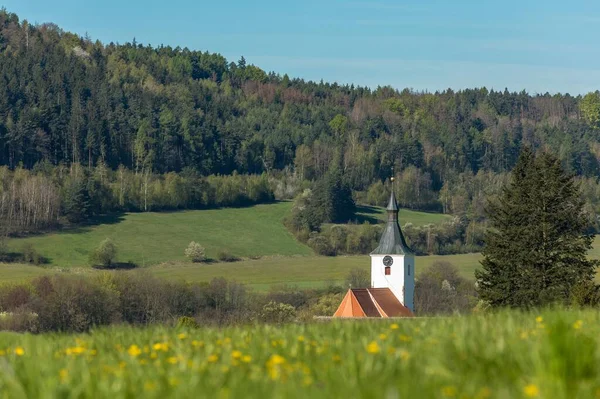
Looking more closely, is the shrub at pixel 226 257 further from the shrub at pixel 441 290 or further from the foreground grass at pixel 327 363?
the foreground grass at pixel 327 363

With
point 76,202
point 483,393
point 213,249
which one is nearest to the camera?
point 483,393

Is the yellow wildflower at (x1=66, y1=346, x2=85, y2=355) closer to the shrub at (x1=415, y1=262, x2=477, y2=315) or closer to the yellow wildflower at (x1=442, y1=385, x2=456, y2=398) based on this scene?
the yellow wildflower at (x1=442, y1=385, x2=456, y2=398)

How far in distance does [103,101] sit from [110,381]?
636ft

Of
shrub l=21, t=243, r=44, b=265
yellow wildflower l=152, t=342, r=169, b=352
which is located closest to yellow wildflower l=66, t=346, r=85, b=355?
yellow wildflower l=152, t=342, r=169, b=352

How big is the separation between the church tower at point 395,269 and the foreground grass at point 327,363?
8689 cm

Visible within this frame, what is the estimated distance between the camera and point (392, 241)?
100875 mm

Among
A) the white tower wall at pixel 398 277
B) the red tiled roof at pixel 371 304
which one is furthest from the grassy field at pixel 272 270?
the red tiled roof at pixel 371 304

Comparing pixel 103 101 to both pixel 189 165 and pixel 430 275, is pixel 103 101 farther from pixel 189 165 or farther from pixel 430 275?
pixel 430 275

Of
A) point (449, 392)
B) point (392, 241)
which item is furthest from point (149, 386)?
point (392, 241)

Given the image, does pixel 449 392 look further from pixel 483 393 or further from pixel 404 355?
pixel 404 355

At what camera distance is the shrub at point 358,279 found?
4437 inches

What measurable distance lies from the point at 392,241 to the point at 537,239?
170 feet

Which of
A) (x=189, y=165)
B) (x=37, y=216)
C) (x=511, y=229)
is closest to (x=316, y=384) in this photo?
(x=511, y=229)

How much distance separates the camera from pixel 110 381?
8.26m
